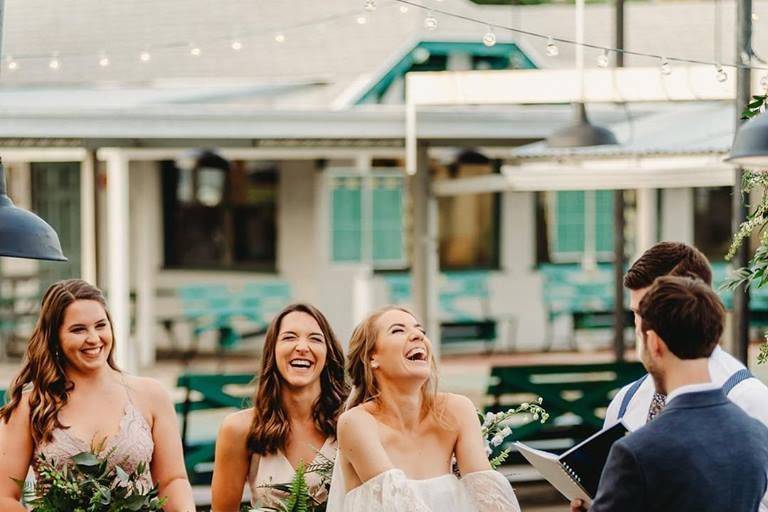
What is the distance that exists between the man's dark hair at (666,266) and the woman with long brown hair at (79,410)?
1668mm

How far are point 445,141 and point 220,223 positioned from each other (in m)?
5.54

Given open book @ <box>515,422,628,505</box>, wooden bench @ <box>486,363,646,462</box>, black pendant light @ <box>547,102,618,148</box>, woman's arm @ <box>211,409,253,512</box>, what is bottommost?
wooden bench @ <box>486,363,646,462</box>

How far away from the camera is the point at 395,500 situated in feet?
12.5

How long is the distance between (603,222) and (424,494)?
584 inches

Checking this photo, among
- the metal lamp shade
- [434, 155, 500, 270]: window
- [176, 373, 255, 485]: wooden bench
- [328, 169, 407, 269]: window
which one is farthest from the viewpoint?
[434, 155, 500, 270]: window

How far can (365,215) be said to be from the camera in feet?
54.7

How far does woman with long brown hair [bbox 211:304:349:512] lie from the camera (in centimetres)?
472

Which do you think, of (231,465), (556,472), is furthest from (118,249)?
(556,472)

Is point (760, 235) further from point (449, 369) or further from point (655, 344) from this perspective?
point (449, 369)

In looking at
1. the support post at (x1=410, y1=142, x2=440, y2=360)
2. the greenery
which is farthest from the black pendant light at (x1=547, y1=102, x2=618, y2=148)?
the greenery

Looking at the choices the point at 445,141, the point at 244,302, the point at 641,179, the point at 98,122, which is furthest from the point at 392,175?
Answer: the point at 641,179

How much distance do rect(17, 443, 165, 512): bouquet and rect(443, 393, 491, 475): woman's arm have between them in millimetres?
947

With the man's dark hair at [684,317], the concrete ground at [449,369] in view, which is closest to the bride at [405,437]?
the man's dark hair at [684,317]

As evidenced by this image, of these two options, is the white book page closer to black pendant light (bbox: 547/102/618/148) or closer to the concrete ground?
the concrete ground
